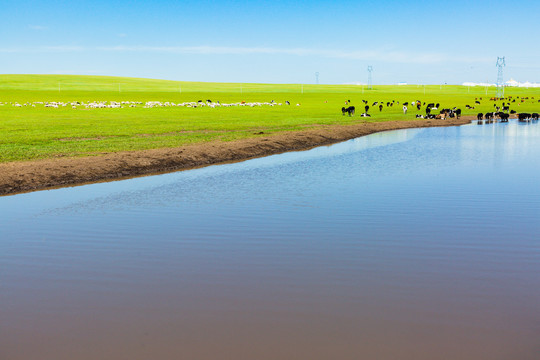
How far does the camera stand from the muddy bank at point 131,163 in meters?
21.6

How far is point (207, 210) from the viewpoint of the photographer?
16453mm

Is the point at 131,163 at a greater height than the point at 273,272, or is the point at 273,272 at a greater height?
the point at 131,163

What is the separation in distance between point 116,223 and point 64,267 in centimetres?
394

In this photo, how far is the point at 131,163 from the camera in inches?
1000

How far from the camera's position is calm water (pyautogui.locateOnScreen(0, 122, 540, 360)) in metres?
7.65

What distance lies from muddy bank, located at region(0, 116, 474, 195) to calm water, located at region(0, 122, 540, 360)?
1.77m

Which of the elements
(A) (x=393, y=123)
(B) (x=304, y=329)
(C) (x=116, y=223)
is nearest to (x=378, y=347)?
(B) (x=304, y=329)

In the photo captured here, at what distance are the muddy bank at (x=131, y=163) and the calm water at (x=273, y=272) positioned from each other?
5.81 ft

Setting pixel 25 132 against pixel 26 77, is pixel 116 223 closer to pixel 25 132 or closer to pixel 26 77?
pixel 25 132

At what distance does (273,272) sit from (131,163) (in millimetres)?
16299

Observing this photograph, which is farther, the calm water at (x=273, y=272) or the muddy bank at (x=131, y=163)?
the muddy bank at (x=131, y=163)

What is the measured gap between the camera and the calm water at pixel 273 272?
25.1 feet

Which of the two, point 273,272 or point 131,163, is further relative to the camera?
point 131,163

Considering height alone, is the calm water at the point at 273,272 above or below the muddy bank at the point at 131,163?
below
